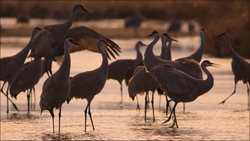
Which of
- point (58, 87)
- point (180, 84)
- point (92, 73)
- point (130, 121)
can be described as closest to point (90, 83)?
point (92, 73)

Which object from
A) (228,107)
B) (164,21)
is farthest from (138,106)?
(164,21)

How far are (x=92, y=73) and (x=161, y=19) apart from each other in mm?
32753

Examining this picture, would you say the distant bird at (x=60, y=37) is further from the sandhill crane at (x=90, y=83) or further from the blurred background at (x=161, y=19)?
the blurred background at (x=161, y=19)

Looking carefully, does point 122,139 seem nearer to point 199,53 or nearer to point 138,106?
point 138,106

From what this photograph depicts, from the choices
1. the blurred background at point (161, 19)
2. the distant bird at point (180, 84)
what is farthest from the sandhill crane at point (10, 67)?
the blurred background at point (161, 19)

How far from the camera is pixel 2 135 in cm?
862

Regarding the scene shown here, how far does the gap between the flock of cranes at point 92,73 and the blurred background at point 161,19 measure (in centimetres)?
719

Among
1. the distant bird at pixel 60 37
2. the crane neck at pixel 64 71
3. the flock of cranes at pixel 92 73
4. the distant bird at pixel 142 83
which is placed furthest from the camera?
the distant bird at pixel 60 37

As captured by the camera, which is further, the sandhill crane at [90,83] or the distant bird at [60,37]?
the distant bird at [60,37]

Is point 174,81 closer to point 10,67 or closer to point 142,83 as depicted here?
point 142,83

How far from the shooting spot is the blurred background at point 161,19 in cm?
1977

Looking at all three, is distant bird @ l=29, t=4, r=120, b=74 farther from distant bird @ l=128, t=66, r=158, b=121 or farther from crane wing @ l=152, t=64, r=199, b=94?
crane wing @ l=152, t=64, r=199, b=94

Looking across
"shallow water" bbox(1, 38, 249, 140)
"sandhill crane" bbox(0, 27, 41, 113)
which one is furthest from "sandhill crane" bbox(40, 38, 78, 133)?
"sandhill crane" bbox(0, 27, 41, 113)

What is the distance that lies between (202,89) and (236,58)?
2909mm
